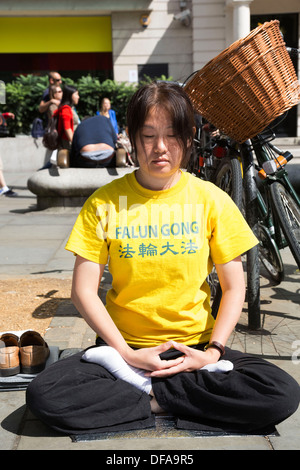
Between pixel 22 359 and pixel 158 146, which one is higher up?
pixel 158 146

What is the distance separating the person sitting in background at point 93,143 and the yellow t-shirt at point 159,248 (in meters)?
5.77

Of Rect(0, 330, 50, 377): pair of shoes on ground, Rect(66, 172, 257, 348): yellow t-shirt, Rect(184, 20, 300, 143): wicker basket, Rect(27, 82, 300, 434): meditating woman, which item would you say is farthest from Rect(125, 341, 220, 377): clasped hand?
Rect(184, 20, 300, 143): wicker basket

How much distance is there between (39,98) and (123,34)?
4.95 metres

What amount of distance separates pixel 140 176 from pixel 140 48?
53.6ft

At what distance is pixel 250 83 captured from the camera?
3.14 meters

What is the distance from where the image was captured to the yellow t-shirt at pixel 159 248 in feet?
8.31

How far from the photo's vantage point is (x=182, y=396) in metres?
2.46

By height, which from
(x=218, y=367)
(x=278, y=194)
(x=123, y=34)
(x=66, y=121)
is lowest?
(x=218, y=367)

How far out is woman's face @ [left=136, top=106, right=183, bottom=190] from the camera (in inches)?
95.7

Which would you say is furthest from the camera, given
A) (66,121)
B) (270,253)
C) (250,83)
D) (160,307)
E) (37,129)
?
(37,129)

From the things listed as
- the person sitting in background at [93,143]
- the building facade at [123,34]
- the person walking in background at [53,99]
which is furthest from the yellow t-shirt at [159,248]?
the building facade at [123,34]

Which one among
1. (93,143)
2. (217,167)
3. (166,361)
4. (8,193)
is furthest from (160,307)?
(8,193)

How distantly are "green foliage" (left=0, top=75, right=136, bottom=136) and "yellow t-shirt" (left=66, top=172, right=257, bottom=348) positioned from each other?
1202 centimetres

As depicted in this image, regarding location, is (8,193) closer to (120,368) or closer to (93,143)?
(93,143)
